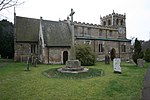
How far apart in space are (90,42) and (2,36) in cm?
2280

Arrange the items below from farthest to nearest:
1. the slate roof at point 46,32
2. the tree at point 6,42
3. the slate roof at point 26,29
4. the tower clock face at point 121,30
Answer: the tower clock face at point 121,30
the tree at point 6,42
the slate roof at point 26,29
the slate roof at point 46,32

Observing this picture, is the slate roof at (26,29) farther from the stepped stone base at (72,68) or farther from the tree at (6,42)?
the stepped stone base at (72,68)

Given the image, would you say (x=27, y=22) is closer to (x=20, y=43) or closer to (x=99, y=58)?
(x=20, y=43)

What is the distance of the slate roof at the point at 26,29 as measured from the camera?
3687 cm

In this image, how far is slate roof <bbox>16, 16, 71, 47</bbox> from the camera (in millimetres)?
34312

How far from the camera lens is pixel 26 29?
1511 inches

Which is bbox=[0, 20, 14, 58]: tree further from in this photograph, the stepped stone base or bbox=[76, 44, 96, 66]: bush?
the stepped stone base

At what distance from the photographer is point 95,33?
4525 cm

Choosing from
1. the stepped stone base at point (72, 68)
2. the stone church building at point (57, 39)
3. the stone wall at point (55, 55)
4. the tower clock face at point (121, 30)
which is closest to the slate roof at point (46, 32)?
the stone church building at point (57, 39)

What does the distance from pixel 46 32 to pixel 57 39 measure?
237cm

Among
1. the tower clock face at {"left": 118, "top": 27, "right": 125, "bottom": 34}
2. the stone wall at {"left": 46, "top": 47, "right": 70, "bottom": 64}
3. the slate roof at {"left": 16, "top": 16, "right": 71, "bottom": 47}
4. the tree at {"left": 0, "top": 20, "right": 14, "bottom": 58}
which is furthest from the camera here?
the tower clock face at {"left": 118, "top": 27, "right": 125, "bottom": 34}

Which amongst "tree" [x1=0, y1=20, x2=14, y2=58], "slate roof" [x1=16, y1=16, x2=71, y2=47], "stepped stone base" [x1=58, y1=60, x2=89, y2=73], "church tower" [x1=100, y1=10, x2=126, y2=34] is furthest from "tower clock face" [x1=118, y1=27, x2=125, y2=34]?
"stepped stone base" [x1=58, y1=60, x2=89, y2=73]

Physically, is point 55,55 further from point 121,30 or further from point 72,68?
point 121,30

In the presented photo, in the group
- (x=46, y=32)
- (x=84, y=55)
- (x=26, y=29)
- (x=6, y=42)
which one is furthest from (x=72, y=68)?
(x=6, y=42)
